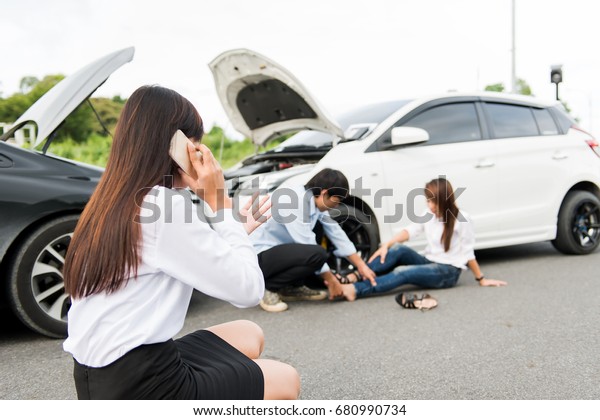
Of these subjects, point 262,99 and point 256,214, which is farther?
point 262,99

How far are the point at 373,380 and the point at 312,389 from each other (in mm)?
316

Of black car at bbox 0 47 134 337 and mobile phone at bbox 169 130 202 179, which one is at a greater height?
mobile phone at bbox 169 130 202 179

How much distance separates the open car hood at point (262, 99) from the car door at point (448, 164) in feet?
2.24

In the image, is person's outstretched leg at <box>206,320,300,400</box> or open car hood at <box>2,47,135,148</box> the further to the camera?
open car hood at <box>2,47,135,148</box>

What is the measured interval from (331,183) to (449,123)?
6.24ft

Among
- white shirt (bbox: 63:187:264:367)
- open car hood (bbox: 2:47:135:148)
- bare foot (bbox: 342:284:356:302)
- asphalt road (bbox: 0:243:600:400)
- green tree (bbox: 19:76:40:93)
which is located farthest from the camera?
green tree (bbox: 19:76:40:93)

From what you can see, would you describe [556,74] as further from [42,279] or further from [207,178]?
[207,178]

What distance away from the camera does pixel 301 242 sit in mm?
4266

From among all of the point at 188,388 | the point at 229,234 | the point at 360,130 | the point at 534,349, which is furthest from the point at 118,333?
the point at 360,130

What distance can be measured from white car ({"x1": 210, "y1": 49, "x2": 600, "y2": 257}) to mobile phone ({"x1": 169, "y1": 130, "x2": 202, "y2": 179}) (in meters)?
3.16

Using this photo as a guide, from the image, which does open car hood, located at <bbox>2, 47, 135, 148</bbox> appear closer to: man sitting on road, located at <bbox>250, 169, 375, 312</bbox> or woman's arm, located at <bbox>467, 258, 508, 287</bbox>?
man sitting on road, located at <bbox>250, 169, 375, 312</bbox>

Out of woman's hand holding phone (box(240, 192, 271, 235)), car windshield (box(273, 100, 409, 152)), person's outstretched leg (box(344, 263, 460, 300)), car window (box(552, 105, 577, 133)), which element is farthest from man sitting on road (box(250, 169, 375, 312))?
car window (box(552, 105, 577, 133))

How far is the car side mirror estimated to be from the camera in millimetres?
4836

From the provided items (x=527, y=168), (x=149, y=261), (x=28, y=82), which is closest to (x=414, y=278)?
(x=527, y=168)
